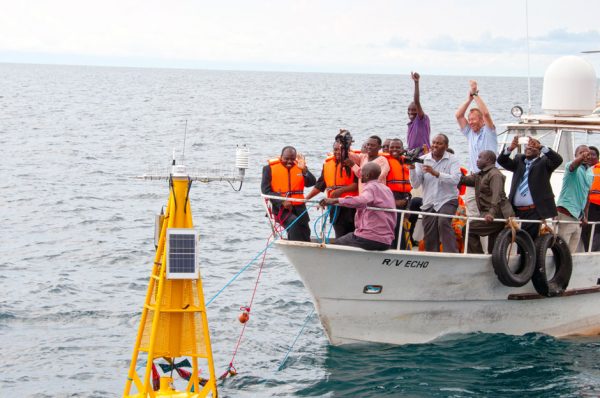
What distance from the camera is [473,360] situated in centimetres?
1355

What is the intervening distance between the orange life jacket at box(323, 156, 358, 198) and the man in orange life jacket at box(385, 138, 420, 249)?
2.11 feet

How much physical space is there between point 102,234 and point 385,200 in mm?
12275

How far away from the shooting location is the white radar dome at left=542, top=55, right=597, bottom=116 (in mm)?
16734

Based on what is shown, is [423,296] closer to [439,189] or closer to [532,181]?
[439,189]

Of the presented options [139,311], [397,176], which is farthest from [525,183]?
[139,311]

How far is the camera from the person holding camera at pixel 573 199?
1417 centimetres

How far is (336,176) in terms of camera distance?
12.9 m

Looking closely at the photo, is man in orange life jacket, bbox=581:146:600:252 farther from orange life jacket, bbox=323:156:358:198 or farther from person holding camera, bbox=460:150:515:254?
orange life jacket, bbox=323:156:358:198

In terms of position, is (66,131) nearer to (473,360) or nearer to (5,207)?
(5,207)

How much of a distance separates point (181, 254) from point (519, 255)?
5.57 m

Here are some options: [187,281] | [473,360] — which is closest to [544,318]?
[473,360]

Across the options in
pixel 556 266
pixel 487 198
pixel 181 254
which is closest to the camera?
pixel 181 254

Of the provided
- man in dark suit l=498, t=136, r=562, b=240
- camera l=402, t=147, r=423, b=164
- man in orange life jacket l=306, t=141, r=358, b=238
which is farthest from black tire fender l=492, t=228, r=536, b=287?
man in orange life jacket l=306, t=141, r=358, b=238

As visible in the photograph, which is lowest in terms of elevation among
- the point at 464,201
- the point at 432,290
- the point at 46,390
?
the point at 46,390
